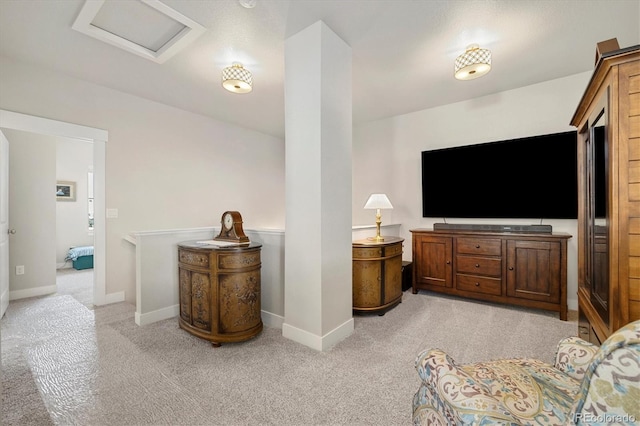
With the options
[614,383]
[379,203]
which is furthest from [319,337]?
[614,383]

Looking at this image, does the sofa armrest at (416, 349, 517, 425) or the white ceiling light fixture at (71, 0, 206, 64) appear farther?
the white ceiling light fixture at (71, 0, 206, 64)

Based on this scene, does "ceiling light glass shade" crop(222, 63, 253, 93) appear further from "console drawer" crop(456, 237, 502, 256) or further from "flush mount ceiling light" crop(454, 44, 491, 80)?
"console drawer" crop(456, 237, 502, 256)

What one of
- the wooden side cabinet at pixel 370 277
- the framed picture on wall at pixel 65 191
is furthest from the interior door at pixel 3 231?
the wooden side cabinet at pixel 370 277

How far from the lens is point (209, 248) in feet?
7.37

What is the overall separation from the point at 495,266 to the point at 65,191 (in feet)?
25.7

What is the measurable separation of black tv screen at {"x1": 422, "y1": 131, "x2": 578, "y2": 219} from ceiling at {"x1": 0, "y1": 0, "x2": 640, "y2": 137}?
2.44 ft

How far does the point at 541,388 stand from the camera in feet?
3.21

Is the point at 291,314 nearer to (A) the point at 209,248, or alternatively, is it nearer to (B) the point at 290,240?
(B) the point at 290,240

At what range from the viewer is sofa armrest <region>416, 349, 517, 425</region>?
0.77m

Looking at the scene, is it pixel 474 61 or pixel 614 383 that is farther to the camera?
pixel 474 61

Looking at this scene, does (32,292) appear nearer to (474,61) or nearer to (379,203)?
(379,203)

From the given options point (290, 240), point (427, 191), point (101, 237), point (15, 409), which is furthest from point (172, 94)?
point (427, 191)

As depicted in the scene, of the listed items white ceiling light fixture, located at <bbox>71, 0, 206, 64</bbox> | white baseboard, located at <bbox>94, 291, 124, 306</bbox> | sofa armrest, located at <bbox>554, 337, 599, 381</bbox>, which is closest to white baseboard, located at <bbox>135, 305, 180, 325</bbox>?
white baseboard, located at <bbox>94, 291, 124, 306</bbox>

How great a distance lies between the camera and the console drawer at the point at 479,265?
121 inches
